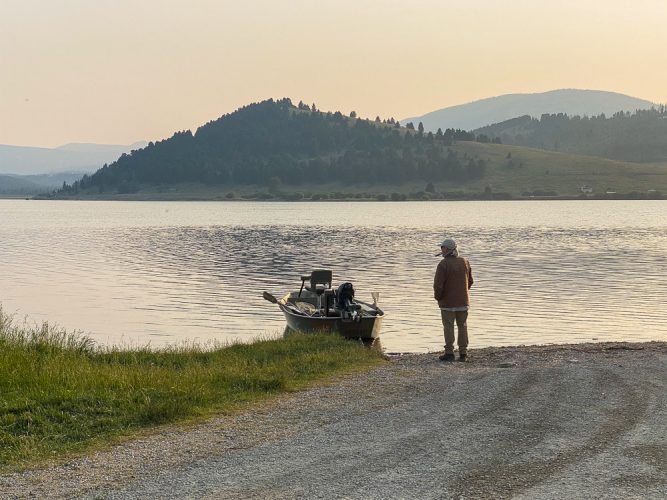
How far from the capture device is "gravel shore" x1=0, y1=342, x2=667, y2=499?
10.0 m

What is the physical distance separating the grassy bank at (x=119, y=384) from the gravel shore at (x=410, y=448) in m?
0.70

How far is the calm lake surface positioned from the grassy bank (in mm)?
10373

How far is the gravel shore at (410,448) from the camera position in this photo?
10.0 m

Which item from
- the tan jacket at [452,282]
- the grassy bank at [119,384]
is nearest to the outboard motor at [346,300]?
the grassy bank at [119,384]

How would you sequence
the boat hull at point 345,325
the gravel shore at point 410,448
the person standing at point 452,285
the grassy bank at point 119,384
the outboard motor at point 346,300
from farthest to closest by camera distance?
1. the outboard motor at point 346,300
2. the boat hull at point 345,325
3. the person standing at point 452,285
4. the grassy bank at point 119,384
5. the gravel shore at point 410,448

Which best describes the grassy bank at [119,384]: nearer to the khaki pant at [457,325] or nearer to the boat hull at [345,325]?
the khaki pant at [457,325]

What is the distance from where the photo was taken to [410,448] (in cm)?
1177

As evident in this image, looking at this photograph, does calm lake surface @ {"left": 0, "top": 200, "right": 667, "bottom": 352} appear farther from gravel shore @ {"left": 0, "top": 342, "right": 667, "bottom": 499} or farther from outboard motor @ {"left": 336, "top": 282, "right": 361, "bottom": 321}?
gravel shore @ {"left": 0, "top": 342, "right": 667, "bottom": 499}

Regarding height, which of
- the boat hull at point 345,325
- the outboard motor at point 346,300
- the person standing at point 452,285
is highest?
the person standing at point 452,285

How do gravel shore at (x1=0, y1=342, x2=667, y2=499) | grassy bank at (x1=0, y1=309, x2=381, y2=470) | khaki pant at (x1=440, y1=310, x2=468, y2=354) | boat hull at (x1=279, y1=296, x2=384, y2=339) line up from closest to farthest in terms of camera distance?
gravel shore at (x1=0, y1=342, x2=667, y2=499) < grassy bank at (x1=0, y1=309, x2=381, y2=470) < khaki pant at (x1=440, y1=310, x2=468, y2=354) < boat hull at (x1=279, y1=296, x2=384, y2=339)

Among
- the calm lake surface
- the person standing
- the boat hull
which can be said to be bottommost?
the calm lake surface

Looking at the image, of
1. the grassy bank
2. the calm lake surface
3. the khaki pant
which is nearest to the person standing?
the khaki pant

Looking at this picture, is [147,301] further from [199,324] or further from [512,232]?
[512,232]

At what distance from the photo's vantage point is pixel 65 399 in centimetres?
1419
